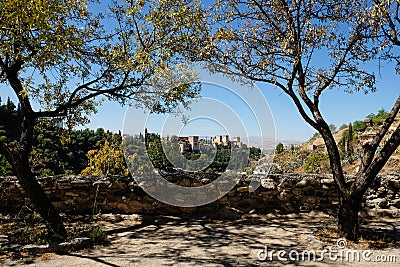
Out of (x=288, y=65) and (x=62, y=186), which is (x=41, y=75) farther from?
(x=288, y=65)

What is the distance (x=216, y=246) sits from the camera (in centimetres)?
475

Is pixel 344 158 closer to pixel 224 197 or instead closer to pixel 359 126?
pixel 359 126

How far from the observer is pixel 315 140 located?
19547 mm

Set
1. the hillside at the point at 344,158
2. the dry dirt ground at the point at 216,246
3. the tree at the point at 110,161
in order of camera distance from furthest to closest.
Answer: the hillside at the point at 344,158
the tree at the point at 110,161
the dry dirt ground at the point at 216,246

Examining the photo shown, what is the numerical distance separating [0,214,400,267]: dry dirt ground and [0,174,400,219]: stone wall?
301 millimetres

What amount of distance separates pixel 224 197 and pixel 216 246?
6.52 ft

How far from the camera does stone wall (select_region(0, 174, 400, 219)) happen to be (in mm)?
6598

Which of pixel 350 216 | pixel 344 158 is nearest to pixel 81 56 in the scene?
pixel 350 216

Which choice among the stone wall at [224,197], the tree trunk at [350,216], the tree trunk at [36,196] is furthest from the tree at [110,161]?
the tree trunk at [350,216]

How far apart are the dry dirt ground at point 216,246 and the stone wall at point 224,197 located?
301mm

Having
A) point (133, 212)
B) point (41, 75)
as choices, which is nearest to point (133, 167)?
point (133, 212)

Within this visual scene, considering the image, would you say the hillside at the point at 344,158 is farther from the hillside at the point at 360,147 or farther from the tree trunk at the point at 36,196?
the tree trunk at the point at 36,196

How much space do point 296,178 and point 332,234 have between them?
1.74 m

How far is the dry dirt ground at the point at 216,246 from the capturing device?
408 cm
